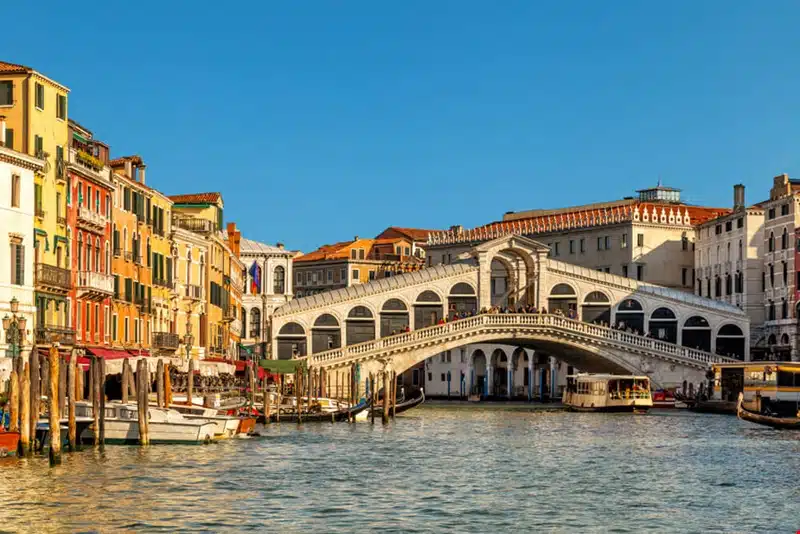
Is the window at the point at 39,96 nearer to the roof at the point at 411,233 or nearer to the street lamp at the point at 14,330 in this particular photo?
the street lamp at the point at 14,330

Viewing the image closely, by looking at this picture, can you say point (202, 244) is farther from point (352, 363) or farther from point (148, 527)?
point (148, 527)

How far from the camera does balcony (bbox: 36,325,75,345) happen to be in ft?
133

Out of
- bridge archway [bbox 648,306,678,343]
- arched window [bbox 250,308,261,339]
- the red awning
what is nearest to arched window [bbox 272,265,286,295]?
arched window [bbox 250,308,261,339]

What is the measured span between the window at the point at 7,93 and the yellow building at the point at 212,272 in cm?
1570

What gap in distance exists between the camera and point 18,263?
39812 mm

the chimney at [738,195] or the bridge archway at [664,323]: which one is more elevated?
the chimney at [738,195]

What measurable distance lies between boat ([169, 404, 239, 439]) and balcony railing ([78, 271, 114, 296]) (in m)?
4.68

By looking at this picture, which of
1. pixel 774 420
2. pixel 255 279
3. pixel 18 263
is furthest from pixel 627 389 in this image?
pixel 18 263

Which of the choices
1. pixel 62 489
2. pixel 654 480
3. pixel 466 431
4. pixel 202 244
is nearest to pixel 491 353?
pixel 202 244

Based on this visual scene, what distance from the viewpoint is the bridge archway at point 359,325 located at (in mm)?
72312

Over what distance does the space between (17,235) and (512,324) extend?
31.6 m

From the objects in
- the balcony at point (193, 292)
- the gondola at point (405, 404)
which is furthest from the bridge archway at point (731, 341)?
the balcony at point (193, 292)

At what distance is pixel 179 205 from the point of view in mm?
65500

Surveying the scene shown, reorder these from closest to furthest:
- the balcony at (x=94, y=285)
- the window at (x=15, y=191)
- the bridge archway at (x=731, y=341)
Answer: the window at (x=15, y=191) < the balcony at (x=94, y=285) < the bridge archway at (x=731, y=341)
